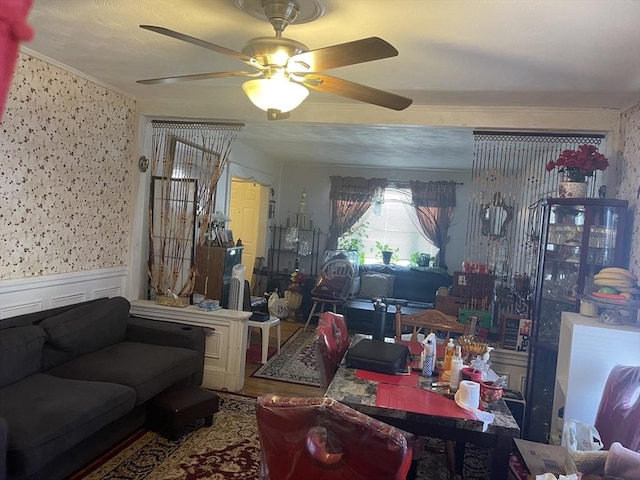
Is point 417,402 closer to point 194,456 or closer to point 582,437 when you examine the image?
point 582,437

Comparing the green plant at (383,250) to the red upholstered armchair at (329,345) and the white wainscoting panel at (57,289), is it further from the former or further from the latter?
the red upholstered armchair at (329,345)

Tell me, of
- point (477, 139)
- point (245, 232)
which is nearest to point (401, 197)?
point (245, 232)

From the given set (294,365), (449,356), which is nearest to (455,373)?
(449,356)

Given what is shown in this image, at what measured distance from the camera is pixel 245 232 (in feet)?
25.4

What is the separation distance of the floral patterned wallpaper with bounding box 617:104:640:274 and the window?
4618 millimetres

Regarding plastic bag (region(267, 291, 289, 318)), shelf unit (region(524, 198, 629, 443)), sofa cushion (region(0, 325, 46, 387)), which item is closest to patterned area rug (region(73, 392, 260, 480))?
sofa cushion (region(0, 325, 46, 387))

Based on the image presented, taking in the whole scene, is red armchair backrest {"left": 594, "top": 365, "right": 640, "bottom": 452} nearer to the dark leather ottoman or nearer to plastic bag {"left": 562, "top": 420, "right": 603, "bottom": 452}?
plastic bag {"left": 562, "top": 420, "right": 603, "bottom": 452}

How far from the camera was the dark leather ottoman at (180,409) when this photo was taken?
2994 mm

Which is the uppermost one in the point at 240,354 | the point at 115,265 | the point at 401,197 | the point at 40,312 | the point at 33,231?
the point at 401,197

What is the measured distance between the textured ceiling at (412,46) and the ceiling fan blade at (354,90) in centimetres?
30

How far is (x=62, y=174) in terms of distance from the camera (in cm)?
331

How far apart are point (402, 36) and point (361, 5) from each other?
39cm

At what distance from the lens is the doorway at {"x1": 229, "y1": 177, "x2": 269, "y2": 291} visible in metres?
7.71

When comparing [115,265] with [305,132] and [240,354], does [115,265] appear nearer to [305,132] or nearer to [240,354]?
[240,354]
